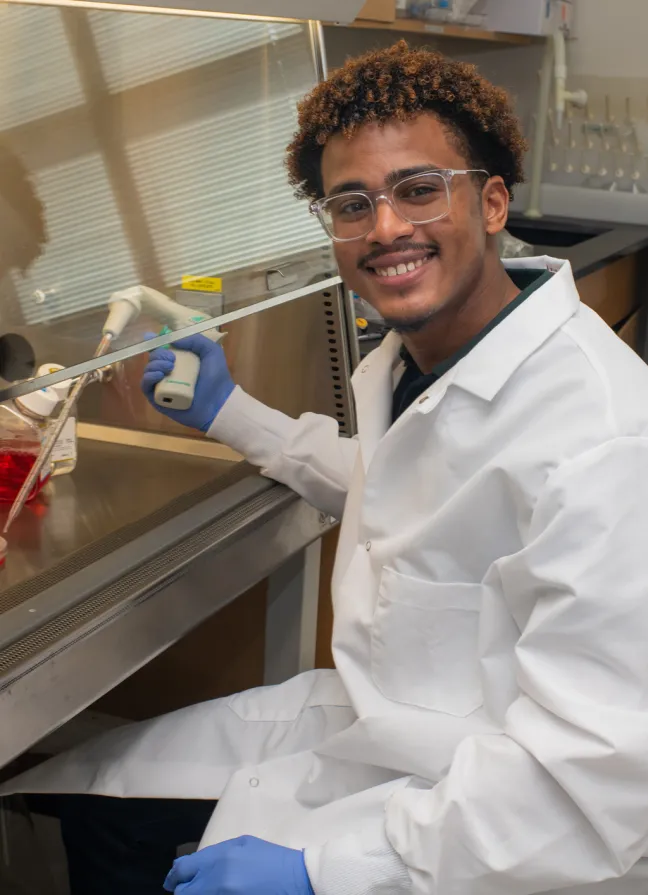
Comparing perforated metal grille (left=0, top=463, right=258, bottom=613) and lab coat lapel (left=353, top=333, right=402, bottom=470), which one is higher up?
lab coat lapel (left=353, top=333, right=402, bottom=470)

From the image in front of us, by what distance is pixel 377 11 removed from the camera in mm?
1859

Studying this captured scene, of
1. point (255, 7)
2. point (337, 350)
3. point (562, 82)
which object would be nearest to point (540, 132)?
point (562, 82)

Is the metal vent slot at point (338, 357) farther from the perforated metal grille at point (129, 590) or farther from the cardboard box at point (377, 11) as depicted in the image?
the cardboard box at point (377, 11)

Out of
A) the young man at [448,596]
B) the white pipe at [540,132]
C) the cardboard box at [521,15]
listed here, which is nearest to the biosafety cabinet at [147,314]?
the young man at [448,596]

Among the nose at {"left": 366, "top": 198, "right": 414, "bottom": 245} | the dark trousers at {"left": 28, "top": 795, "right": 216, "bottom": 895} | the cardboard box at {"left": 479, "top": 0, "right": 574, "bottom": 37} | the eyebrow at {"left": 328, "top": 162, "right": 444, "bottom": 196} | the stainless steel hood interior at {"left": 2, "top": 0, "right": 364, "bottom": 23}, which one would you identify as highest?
the stainless steel hood interior at {"left": 2, "top": 0, "right": 364, "bottom": 23}

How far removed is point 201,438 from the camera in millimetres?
1487

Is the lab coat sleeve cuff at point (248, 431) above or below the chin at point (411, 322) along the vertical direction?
below

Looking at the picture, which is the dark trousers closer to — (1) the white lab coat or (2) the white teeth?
(1) the white lab coat

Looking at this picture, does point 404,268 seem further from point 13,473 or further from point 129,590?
point 13,473

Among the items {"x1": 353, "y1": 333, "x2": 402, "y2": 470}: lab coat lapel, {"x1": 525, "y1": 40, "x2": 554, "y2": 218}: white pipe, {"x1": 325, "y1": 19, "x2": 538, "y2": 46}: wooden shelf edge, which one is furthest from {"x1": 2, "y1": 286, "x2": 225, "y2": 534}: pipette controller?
{"x1": 525, "y1": 40, "x2": 554, "y2": 218}: white pipe

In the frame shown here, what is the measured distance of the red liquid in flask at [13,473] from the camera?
128 centimetres

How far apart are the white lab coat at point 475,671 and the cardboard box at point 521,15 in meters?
2.11

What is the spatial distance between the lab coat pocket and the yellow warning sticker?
1.38 ft

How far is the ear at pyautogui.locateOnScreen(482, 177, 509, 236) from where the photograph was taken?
1069 mm
